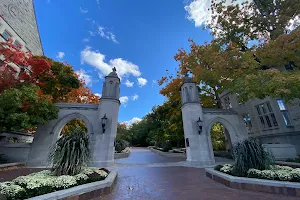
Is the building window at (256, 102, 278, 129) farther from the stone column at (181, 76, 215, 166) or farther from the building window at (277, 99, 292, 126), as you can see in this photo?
the stone column at (181, 76, 215, 166)

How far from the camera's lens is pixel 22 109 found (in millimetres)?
8664

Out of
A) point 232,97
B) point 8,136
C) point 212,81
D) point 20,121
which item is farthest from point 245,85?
point 8,136

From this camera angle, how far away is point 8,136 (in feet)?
43.4

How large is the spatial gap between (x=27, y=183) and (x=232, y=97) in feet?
60.5

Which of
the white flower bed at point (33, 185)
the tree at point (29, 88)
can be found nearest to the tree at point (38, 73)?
the tree at point (29, 88)

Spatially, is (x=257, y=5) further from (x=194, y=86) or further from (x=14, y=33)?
(x=14, y=33)

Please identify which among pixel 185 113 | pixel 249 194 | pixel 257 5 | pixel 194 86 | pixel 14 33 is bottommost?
pixel 249 194

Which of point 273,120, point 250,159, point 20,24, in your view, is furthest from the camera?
point 20,24

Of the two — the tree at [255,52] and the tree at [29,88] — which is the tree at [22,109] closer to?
the tree at [29,88]

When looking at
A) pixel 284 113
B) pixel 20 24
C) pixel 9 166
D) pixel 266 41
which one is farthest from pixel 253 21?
pixel 20 24

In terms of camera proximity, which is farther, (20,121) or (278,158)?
(278,158)

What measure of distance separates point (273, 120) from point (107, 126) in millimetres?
14543

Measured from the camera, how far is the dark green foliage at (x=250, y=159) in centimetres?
541

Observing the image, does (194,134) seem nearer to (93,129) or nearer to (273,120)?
(93,129)
